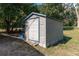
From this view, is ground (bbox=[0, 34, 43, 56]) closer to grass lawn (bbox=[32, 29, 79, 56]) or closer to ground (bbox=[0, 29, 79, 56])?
ground (bbox=[0, 29, 79, 56])

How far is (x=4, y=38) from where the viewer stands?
3711mm

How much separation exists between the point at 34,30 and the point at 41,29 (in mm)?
120

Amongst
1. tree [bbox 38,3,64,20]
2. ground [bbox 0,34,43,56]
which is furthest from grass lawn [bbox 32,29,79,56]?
tree [bbox 38,3,64,20]

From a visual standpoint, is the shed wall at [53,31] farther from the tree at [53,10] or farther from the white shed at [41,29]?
the tree at [53,10]

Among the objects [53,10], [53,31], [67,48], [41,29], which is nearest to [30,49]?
[41,29]

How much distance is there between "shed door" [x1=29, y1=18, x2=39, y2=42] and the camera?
3762mm

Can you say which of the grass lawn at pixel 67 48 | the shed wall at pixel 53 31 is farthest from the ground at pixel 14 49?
the shed wall at pixel 53 31

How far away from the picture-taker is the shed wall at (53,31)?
3.75 meters

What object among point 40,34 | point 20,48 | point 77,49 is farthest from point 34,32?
point 77,49

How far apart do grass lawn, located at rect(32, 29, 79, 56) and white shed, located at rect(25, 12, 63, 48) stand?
86 mm

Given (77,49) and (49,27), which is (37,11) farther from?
(77,49)

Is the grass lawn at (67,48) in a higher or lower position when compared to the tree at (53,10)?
lower

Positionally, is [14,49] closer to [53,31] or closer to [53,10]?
[53,31]

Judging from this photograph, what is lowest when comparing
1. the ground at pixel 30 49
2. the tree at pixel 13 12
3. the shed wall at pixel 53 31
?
the ground at pixel 30 49
